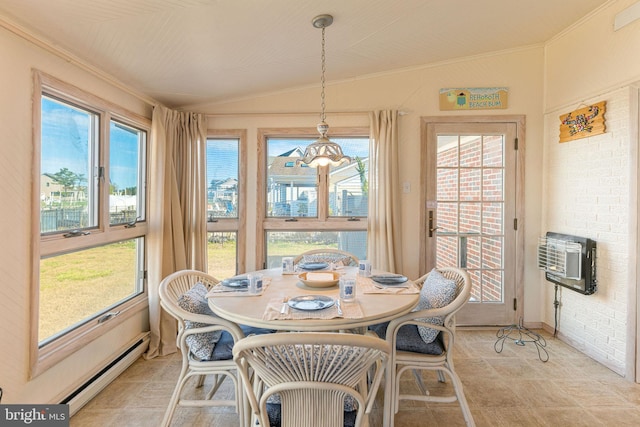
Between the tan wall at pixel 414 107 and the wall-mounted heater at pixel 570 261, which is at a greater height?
the tan wall at pixel 414 107

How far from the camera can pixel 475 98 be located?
3303mm

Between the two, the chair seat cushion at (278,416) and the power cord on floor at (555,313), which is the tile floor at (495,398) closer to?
the power cord on floor at (555,313)

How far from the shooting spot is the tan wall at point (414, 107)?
10.8 ft

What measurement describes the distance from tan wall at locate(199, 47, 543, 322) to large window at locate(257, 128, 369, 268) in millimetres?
232

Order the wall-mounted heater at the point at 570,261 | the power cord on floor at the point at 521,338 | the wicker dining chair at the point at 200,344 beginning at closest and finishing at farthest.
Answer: the wicker dining chair at the point at 200,344
the wall-mounted heater at the point at 570,261
the power cord on floor at the point at 521,338

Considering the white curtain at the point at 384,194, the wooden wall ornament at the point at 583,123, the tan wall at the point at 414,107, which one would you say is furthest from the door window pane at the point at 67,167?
the wooden wall ornament at the point at 583,123

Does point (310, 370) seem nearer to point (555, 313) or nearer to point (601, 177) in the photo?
point (601, 177)

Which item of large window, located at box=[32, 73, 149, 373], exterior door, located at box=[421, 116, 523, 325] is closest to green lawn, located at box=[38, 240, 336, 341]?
large window, located at box=[32, 73, 149, 373]

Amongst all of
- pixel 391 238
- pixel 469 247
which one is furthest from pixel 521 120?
pixel 391 238

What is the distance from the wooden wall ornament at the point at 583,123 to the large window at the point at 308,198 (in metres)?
1.85

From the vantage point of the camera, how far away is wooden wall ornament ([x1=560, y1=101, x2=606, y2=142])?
267 centimetres

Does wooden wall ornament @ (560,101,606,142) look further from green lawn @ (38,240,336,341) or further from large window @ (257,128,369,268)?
green lawn @ (38,240,336,341)

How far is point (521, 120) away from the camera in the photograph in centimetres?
330

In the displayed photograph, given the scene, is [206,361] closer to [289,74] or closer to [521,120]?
[289,74]
